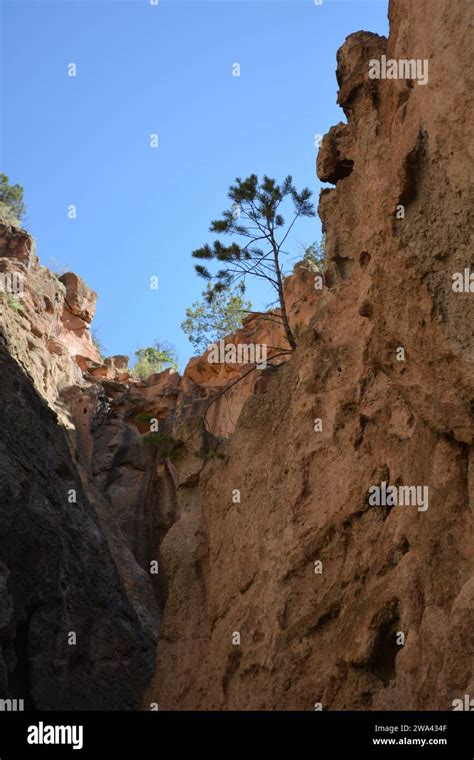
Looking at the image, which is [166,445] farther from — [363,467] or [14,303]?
[14,303]

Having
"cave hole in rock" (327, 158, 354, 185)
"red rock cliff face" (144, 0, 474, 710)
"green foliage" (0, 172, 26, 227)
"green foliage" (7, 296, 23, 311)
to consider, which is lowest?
"red rock cliff face" (144, 0, 474, 710)

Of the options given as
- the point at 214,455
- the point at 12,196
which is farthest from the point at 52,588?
the point at 12,196

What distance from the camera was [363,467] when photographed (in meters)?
11.9

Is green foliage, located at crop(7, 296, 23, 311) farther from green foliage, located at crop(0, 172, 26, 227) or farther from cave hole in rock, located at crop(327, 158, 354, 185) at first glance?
green foliage, located at crop(0, 172, 26, 227)

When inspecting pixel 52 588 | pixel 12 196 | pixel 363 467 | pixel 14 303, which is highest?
pixel 12 196

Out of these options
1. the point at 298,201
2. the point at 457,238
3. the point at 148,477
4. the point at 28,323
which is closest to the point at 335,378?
the point at 457,238

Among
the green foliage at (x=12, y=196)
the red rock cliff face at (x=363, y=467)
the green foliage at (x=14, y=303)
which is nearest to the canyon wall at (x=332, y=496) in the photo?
the red rock cliff face at (x=363, y=467)

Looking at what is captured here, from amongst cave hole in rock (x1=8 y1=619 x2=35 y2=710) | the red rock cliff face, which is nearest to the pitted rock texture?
→ cave hole in rock (x1=8 y1=619 x2=35 y2=710)

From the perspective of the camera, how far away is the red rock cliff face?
9320mm

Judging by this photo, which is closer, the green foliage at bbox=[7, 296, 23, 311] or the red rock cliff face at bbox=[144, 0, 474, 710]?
the red rock cliff face at bbox=[144, 0, 474, 710]

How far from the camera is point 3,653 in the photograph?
13.7 m

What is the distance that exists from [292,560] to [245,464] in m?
2.41

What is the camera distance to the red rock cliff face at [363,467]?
367 inches

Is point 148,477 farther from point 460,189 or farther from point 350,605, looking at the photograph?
point 460,189
